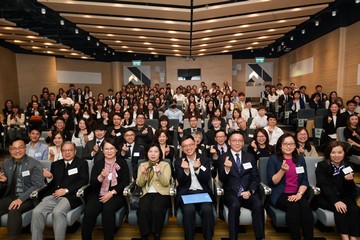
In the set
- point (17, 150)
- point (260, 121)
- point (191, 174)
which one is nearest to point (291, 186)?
point (191, 174)

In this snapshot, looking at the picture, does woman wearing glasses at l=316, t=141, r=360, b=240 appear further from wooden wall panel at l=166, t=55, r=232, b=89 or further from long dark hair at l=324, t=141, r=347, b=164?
wooden wall panel at l=166, t=55, r=232, b=89

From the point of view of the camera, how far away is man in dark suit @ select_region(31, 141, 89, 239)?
2482mm

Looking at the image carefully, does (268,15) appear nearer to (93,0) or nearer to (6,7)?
(93,0)

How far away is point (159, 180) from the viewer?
281cm

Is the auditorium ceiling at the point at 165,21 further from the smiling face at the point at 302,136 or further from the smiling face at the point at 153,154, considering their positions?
the smiling face at the point at 153,154

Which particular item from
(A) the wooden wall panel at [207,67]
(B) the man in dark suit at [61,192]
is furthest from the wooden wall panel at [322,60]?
(B) the man in dark suit at [61,192]

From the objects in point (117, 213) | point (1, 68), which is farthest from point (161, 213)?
point (1, 68)

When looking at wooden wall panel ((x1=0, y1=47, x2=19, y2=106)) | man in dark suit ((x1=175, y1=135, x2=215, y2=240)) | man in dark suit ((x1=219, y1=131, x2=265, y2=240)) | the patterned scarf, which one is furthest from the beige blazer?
wooden wall panel ((x1=0, y1=47, x2=19, y2=106))

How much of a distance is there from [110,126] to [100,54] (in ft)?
34.2

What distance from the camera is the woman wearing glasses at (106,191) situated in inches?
98.3

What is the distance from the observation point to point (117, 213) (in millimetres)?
2564

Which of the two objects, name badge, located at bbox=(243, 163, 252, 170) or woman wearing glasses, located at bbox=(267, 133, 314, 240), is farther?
name badge, located at bbox=(243, 163, 252, 170)

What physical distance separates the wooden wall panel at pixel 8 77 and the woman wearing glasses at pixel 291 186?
9686 mm

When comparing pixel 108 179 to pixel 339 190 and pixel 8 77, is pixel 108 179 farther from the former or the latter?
pixel 8 77
